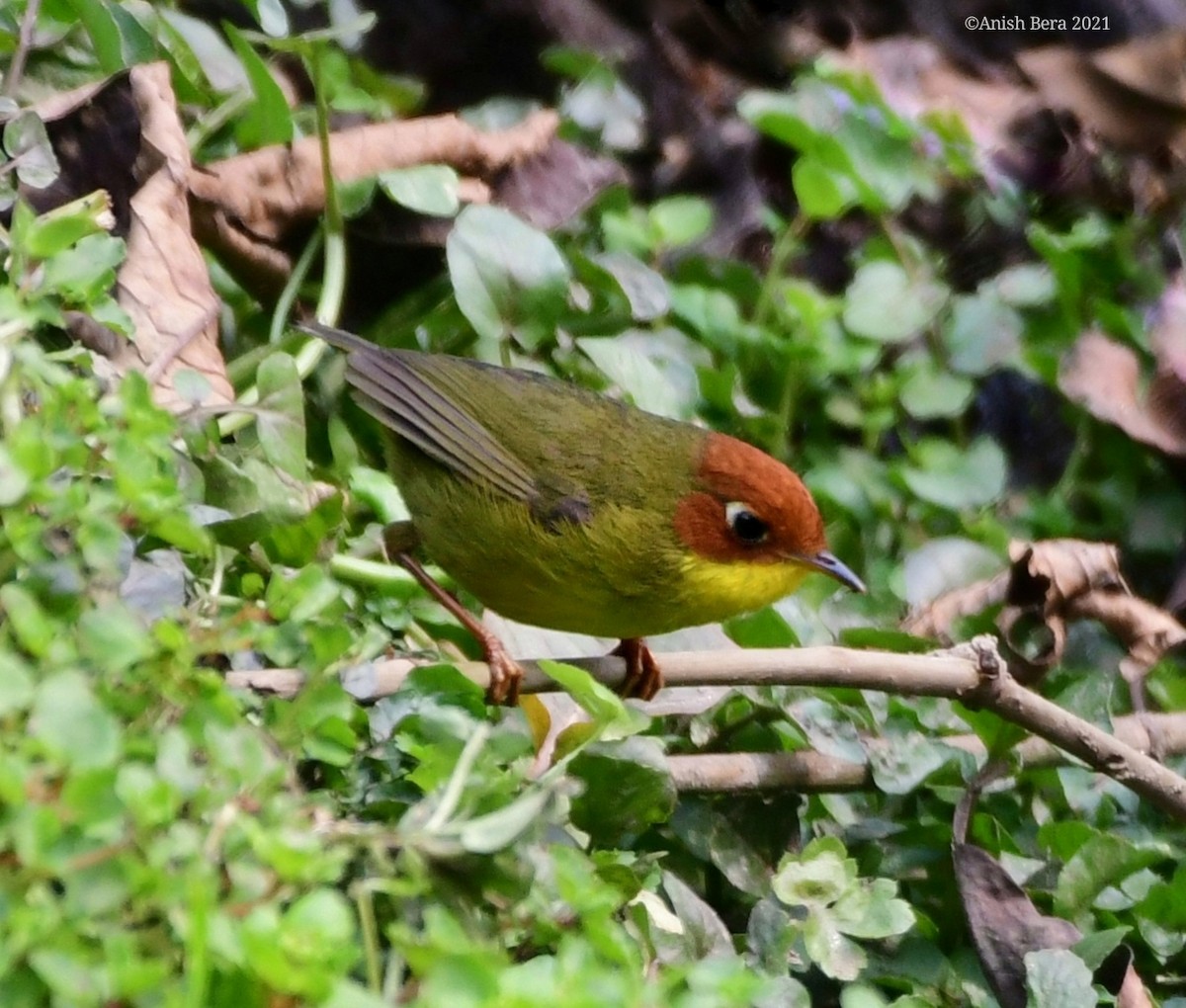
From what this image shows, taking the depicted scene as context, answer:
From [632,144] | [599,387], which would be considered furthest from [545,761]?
[632,144]

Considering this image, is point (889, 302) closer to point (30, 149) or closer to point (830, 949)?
point (830, 949)

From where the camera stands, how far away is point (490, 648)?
2.37 m

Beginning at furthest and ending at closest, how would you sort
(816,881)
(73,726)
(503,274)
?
(503,274) < (816,881) < (73,726)

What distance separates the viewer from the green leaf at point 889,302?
337cm

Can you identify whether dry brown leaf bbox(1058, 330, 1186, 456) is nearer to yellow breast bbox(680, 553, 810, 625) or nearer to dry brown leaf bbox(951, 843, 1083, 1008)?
yellow breast bbox(680, 553, 810, 625)

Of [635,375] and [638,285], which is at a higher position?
[638,285]

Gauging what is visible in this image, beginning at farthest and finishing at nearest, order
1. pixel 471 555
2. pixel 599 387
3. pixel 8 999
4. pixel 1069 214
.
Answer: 1. pixel 1069 214
2. pixel 599 387
3. pixel 471 555
4. pixel 8 999

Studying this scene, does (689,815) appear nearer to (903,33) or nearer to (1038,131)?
(1038,131)

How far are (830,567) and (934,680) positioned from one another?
54cm

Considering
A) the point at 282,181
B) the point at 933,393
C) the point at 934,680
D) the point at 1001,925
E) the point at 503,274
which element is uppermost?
the point at 282,181

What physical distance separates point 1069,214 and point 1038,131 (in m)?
0.39

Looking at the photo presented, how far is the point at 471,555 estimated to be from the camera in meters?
2.60

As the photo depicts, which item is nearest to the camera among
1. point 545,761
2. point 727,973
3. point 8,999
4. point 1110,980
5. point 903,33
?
point 8,999

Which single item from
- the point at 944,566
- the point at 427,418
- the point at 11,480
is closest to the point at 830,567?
the point at 944,566
